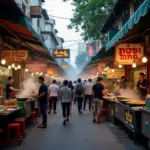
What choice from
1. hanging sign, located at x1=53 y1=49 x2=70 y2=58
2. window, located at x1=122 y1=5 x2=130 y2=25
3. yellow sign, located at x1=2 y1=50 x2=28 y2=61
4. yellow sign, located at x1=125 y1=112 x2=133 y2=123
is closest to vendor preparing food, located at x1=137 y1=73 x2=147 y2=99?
yellow sign, located at x1=125 y1=112 x2=133 y2=123

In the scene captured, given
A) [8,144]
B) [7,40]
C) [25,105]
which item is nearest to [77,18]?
[7,40]

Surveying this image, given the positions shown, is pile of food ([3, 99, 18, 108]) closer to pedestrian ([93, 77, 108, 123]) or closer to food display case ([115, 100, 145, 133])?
food display case ([115, 100, 145, 133])

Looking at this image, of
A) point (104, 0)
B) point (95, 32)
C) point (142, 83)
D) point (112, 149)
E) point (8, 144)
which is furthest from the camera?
point (95, 32)

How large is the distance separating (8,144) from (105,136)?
125 inches

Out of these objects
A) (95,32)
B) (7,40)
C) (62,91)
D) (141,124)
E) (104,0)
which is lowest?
(141,124)

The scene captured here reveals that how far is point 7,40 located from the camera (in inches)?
565

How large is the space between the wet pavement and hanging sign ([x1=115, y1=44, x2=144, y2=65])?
2.86 m

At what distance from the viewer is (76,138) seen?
8.84 meters

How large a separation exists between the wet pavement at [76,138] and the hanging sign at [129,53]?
2864mm

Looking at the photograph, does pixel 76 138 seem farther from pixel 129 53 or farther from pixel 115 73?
pixel 115 73

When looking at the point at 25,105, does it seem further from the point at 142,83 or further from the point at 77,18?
the point at 77,18

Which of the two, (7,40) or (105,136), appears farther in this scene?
(7,40)

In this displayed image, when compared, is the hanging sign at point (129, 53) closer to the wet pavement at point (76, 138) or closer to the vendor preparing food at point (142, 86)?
the vendor preparing food at point (142, 86)

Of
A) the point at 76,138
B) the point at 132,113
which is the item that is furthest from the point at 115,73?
the point at 132,113
